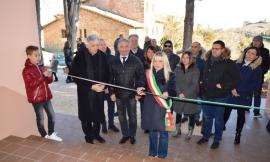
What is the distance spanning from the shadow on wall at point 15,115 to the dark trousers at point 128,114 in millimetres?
1474

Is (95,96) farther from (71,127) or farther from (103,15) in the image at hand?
(103,15)

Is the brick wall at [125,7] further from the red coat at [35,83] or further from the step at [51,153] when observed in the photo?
the step at [51,153]

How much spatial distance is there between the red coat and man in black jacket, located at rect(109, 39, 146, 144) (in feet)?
3.48

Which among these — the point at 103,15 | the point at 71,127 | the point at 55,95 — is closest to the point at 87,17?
the point at 103,15

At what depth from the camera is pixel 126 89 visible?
13.3 feet

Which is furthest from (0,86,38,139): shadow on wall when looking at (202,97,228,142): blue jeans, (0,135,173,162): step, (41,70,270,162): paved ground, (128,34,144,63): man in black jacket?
(202,97,228,142): blue jeans

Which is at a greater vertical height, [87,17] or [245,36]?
[87,17]

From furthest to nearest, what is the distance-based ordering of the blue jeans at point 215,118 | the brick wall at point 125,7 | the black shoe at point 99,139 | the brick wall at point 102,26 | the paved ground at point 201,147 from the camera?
the brick wall at point 125,7, the brick wall at point 102,26, the black shoe at point 99,139, the blue jeans at point 215,118, the paved ground at point 201,147

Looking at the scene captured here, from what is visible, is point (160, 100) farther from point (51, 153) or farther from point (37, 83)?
point (37, 83)

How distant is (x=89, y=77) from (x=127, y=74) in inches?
24.2

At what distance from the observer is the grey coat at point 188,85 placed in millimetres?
4172

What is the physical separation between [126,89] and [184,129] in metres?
1.77

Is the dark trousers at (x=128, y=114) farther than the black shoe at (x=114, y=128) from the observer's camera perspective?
No

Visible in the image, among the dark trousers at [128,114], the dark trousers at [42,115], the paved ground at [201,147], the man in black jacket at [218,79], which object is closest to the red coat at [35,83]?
the dark trousers at [42,115]
